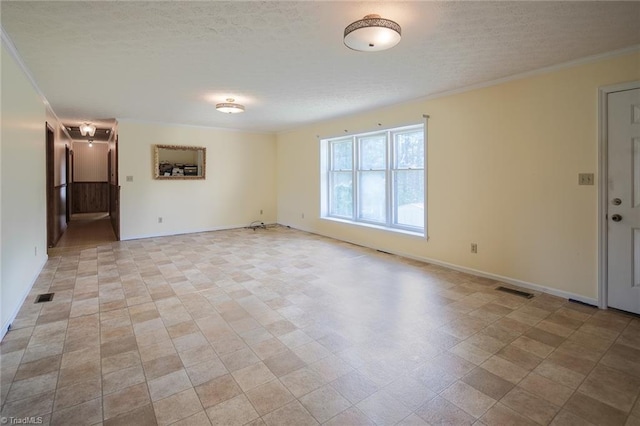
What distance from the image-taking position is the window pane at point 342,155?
6.55 metres

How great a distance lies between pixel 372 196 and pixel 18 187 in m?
4.83

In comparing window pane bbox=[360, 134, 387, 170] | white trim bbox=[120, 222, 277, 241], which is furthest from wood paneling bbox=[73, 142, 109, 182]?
window pane bbox=[360, 134, 387, 170]

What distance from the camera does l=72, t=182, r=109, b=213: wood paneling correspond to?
1065 cm

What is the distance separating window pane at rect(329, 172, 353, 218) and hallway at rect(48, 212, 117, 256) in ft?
14.8

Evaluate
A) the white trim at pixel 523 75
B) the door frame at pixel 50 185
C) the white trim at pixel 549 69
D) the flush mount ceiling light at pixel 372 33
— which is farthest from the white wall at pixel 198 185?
the flush mount ceiling light at pixel 372 33

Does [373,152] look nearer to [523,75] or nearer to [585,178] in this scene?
[523,75]

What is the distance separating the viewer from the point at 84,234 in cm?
709

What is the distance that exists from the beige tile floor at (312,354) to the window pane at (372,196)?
1876 millimetres

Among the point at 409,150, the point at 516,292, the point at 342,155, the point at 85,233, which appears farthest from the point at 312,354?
the point at 85,233

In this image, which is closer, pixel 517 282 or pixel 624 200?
pixel 624 200

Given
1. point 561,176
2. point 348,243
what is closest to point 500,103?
point 561,176

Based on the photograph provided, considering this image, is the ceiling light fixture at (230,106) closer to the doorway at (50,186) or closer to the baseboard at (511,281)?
the doorway at (50,186)

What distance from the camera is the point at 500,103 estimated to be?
12.8 ft

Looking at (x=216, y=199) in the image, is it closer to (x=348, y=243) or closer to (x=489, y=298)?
(x=348, y=243)
